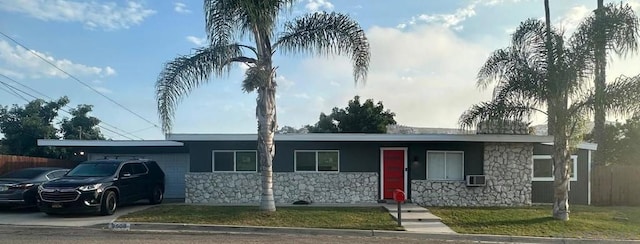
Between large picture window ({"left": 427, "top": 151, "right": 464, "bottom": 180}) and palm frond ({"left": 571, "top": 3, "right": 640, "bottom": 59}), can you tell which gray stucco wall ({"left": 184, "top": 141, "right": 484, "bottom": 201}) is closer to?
large picture window ({"left": 427, "top": 151, "right": 464, "bottom": 180})

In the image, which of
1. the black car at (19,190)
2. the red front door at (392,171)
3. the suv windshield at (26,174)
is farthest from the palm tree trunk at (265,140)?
the suv windshield at (26,174)

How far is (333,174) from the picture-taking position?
19109 millimetres

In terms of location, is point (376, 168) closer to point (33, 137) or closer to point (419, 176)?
point (419, 176)

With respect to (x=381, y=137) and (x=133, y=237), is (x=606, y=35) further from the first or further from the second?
(x=133, y=237)

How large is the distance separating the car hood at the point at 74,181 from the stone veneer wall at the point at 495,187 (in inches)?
403

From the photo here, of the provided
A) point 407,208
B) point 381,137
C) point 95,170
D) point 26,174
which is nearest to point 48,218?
point 95,170

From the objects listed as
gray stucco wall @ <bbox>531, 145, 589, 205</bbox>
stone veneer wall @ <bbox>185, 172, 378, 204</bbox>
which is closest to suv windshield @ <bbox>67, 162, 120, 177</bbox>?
stone veneer wall @ <bbox>185, 172, 378, 204</bbox>

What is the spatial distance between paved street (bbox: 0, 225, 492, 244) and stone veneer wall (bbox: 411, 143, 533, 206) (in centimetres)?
677

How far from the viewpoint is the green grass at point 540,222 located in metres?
13.4

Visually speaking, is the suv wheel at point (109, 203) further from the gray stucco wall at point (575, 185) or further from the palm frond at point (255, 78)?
the gray stucco wall at point (575, 185)

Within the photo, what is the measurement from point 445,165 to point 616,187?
6804 mm

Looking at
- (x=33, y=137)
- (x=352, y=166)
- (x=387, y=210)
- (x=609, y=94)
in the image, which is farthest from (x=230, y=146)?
(x=33, y=137)

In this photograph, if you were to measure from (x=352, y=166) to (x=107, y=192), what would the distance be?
26.8 feet

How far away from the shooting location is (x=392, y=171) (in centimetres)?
1933
